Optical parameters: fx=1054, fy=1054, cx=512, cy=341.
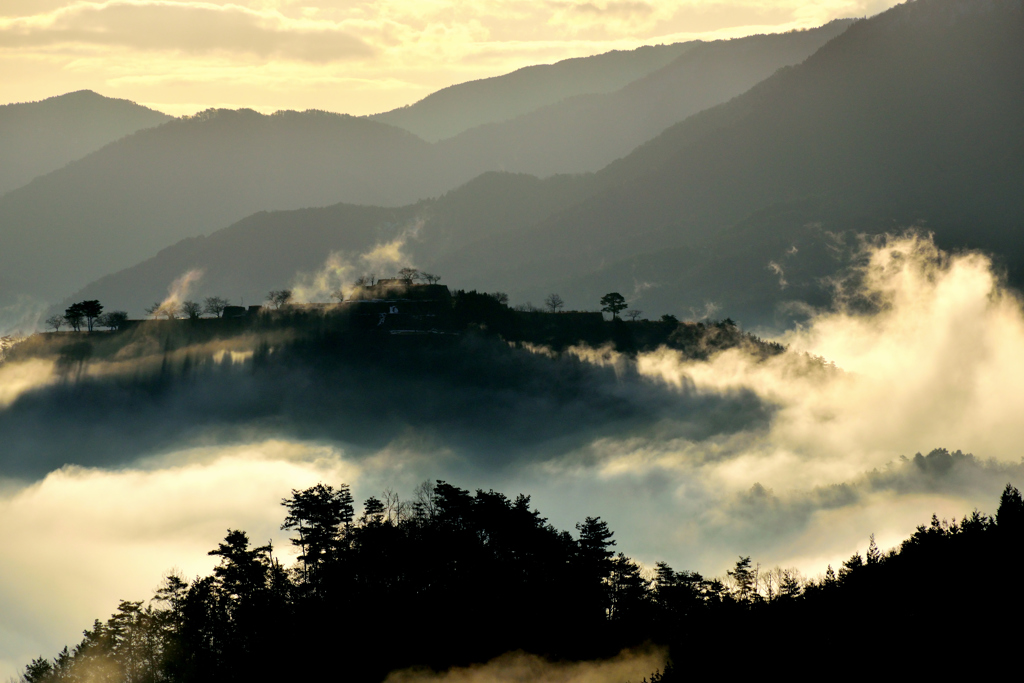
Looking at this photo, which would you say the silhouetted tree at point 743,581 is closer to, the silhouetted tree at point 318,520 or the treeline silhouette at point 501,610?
the treeline silhouette at point 501,610

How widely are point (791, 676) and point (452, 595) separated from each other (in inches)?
1678

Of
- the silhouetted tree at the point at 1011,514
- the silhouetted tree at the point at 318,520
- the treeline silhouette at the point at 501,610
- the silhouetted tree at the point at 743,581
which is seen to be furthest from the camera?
the silhouetted tree at the point at 743,581

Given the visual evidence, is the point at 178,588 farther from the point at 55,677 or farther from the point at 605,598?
the point at 605,598

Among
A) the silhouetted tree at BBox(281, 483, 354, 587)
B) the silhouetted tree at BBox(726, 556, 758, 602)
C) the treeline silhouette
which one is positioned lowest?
the silhouetted tree at BBox(726, 556, 758, 602)

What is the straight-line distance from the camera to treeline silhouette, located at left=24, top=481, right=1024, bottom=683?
91375 mm

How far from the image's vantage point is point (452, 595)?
387ft

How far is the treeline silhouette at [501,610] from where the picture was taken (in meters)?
91.4

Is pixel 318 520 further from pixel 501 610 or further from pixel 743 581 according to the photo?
pixel 743 581

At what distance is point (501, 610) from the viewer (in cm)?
11644

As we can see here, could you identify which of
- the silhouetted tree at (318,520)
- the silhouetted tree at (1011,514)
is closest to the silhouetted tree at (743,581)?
the silhouetted tree at (1011,514)

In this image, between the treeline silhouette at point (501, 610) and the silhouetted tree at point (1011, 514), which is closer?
the treeline silhouette at point (501, 610)

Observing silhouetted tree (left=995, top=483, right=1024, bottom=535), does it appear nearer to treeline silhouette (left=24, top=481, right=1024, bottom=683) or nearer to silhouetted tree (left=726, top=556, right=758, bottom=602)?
treeline silhouette (left=24, top=481, right=1024, bottom=683)

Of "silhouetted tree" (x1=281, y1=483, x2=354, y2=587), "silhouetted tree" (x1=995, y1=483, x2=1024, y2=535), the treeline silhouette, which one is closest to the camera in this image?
the treeline silhouette

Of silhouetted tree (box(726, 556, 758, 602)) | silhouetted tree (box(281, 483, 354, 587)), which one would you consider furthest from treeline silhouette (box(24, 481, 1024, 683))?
silhouetted tree (box(726, 556, 758, 602))
